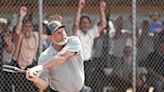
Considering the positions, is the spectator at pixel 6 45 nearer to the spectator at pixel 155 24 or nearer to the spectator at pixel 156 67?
the spectator at pixel 156 67

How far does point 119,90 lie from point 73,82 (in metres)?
3.73

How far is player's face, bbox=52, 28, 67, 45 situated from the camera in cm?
584

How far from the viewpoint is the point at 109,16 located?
34.7 feet

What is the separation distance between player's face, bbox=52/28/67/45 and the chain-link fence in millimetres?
2894

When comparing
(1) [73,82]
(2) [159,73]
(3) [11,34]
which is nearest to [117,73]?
(2) [159,73]

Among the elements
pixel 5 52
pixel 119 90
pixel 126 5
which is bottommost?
pixel 119 90

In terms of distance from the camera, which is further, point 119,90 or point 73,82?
point 119,90

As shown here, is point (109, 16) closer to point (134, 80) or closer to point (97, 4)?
point (97, 4)

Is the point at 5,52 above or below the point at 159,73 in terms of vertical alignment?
above

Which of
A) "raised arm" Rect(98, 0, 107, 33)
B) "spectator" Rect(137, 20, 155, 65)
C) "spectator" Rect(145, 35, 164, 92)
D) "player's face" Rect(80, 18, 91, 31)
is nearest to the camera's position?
"raised arm" Rect(98, 0, 107, 33)

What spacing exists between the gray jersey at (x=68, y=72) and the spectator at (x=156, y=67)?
3855mm

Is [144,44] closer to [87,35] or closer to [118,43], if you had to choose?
[118,43]

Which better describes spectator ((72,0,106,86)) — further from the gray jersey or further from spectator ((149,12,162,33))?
the gray jersey

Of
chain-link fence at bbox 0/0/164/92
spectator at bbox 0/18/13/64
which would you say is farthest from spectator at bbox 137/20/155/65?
spectator at bbox 0/18/13/64
